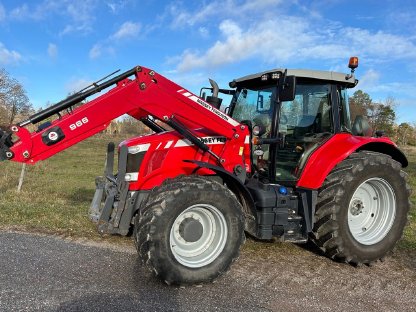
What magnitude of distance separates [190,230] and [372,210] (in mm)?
2716

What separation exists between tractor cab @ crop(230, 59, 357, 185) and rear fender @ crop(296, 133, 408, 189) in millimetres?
106

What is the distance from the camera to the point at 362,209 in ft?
18.6

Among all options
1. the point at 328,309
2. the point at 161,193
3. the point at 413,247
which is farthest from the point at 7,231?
the point at 413,247

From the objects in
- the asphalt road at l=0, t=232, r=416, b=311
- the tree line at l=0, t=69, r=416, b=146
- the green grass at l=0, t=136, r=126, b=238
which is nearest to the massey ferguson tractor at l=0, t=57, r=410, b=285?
the asphalt road at l=0, t=232, r=416, b=311

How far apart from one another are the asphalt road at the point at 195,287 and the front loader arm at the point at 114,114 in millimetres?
1308

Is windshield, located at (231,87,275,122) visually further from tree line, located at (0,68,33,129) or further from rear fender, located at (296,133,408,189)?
tree line, located at (0,68,33,129)

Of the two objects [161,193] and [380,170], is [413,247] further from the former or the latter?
[161,193]

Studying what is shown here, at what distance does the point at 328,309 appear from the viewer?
13.0 ft

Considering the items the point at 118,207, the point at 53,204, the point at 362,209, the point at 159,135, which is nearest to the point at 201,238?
the point at 118,207

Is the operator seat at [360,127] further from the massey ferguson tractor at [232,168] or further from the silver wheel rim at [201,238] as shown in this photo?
the silver wheel rim at [201,238]

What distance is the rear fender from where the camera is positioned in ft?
16.9

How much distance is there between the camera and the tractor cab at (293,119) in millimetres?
5371

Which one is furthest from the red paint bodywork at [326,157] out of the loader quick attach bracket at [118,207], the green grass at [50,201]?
the green grass at [50,201]

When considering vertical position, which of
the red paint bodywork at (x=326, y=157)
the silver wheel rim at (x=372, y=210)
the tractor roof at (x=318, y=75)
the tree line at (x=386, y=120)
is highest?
the tree line at (x=386, y=120)
